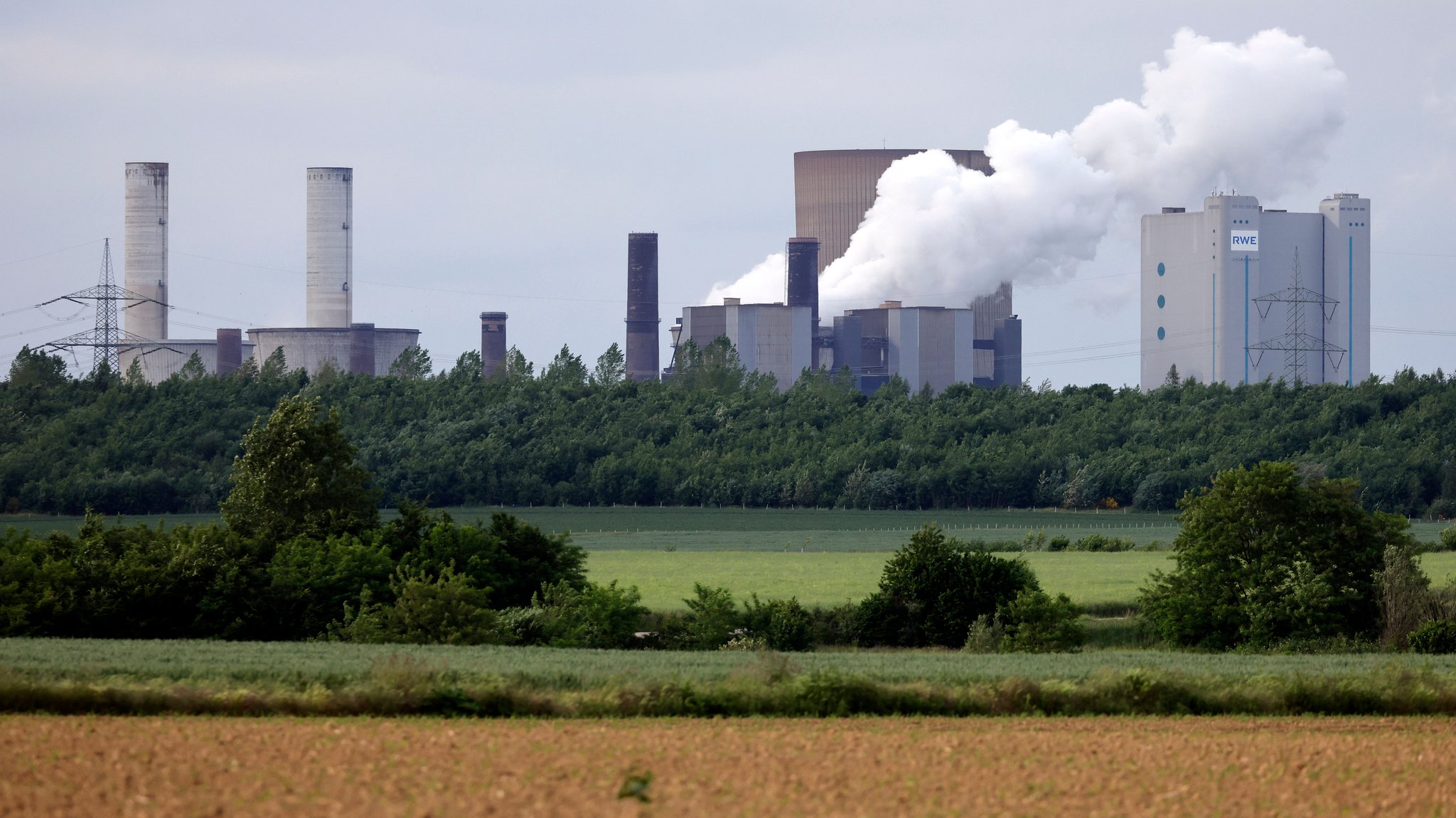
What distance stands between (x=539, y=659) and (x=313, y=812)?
11.2 m

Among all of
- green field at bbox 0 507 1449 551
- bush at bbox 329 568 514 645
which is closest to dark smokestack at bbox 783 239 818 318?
green field at bbox 0 507 1449 551

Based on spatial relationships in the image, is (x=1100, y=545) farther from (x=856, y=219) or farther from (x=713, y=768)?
(x=856, y=219)

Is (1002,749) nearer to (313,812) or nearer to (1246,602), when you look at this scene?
(313,812)

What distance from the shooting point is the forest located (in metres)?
92.9

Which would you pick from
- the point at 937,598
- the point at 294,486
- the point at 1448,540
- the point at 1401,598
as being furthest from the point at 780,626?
the point at 1448,540

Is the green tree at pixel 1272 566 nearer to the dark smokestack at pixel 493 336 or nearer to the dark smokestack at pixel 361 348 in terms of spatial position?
the dark smokestack at pixel 361 348

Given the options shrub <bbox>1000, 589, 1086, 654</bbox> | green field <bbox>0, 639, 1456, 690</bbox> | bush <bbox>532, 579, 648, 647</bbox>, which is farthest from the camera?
shrub <bbox>1000, 589, 1086, 654</bbox>

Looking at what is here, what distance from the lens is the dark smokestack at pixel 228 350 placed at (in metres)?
150

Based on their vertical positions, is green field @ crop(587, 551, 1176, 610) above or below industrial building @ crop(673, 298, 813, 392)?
below

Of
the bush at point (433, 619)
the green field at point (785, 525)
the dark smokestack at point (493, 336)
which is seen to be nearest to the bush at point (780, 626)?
the bush at point (433, 619)

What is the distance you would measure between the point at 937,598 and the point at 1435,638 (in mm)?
10664

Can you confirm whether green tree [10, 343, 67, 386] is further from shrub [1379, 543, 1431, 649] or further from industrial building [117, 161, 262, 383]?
shrub [1379, 543, 1431, 649]

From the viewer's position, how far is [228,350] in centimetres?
15112

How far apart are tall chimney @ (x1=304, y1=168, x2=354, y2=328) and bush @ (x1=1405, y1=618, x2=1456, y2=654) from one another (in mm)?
111971
